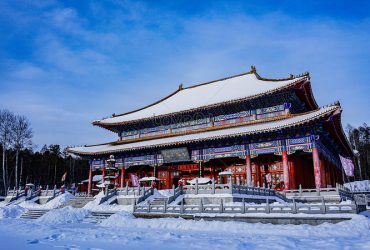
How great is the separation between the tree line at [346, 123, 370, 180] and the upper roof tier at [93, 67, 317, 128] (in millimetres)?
34297

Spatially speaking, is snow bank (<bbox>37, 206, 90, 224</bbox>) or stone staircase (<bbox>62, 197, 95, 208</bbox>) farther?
stone staircase (<bbox>62, 197, 95, 208</bbox>)

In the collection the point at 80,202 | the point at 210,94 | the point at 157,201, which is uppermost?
the point at 210,94

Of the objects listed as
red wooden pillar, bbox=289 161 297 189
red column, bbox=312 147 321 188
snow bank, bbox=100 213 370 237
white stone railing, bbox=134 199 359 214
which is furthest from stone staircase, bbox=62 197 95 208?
red column, bbox=312 147 321 188

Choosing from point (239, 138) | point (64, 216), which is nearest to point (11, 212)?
point (64, 216)

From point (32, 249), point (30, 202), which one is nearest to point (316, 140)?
point (32, 249)

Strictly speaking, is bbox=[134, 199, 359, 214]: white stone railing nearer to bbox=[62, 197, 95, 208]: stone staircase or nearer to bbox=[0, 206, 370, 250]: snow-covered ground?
bbox=[0, 206, 370, 250]: snow-covered ground

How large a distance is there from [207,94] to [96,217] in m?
20.1

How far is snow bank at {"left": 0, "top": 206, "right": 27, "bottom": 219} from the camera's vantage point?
2189 cm

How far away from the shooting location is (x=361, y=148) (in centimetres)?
6397

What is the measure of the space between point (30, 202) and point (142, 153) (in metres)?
10.9

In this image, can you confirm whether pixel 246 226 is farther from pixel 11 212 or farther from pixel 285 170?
pixel 11 212

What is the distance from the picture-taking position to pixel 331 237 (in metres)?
10.9

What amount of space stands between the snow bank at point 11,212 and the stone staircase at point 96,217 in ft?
22.6

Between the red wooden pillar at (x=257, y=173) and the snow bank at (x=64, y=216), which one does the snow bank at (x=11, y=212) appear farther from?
the red wooden pillar at (x=257, y=173)
